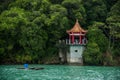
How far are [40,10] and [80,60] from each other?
963 centimetres

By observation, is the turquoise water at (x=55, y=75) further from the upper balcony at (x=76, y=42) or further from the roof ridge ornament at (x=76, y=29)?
the roof ridge ornament at (x=76, y=29)

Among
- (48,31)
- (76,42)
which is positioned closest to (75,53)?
(76,42)

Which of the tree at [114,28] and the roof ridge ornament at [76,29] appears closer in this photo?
the tree at [114,28]

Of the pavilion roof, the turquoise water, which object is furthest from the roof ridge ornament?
the turquoise water

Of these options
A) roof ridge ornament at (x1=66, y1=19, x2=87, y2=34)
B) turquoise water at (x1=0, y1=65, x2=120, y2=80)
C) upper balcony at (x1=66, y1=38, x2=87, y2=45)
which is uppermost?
roof ridge ornament at (x1=66, y1=19, x2=87, y2=34)

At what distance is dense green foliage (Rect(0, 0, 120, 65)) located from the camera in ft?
168

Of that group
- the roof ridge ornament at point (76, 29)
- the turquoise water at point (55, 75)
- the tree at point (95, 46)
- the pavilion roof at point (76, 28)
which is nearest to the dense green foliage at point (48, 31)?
the tree at point (95, 46)

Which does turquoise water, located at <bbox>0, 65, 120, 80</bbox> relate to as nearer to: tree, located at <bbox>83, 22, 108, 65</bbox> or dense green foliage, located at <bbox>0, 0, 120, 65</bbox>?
tree, located at <bbox>83, 22, 108, 65</bbox>

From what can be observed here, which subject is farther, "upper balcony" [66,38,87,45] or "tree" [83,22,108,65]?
"upper balcony" [66,38,87,45]

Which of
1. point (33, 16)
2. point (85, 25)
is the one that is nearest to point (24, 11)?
point (33, 16)

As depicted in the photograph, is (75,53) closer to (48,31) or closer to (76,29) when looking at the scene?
(76,29)

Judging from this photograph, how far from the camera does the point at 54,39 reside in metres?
53.5

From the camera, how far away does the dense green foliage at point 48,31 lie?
51219mm

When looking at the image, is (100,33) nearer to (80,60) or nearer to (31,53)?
(80,60)
